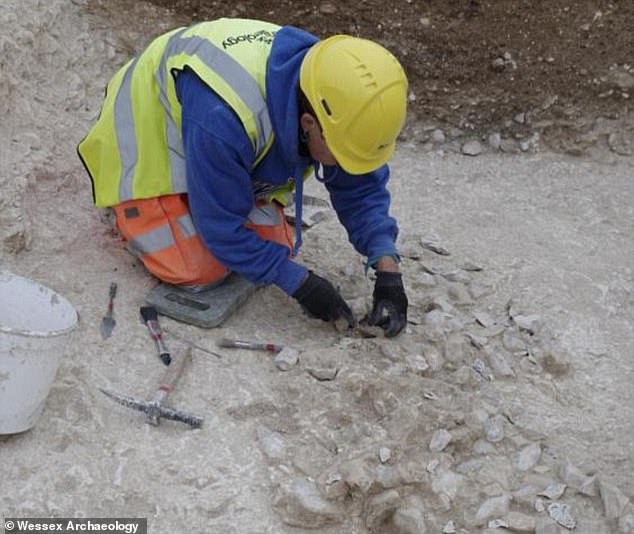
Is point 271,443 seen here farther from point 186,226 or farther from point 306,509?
point 186,226

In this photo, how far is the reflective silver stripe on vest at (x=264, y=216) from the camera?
3703 mm


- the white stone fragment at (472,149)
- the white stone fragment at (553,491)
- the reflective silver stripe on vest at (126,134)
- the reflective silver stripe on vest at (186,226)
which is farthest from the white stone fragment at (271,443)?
the white stone fragment at (472,149)

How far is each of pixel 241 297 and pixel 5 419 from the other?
117 centimetres

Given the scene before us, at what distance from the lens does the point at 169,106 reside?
339cm

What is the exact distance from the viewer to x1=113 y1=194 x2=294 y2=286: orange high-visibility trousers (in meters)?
3.57

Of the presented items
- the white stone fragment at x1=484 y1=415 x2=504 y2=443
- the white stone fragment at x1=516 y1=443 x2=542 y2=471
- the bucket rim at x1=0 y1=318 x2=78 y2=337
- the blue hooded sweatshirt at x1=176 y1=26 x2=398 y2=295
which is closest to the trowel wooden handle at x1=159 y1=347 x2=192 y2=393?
the blue hooded sweatshirt at x1=176 y1=26 x2=398 y2=295

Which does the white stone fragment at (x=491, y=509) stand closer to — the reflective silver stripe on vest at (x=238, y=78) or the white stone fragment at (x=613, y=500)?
the white stone fragment at (x=613, y=500)

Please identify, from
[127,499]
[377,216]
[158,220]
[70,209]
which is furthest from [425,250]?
[127,499]

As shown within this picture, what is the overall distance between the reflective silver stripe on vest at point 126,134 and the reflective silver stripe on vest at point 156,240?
6.5 inches

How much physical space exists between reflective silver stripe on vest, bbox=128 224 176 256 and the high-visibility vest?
15 cm

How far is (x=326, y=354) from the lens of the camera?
333cm

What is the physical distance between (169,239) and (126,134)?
17.1 inches

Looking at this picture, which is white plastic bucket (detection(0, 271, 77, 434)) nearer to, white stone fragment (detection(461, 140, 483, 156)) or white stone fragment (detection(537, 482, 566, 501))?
white stone fragment (detection(537, 482, 566, 501))

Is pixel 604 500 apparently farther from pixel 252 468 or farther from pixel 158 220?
pixel 158 220
